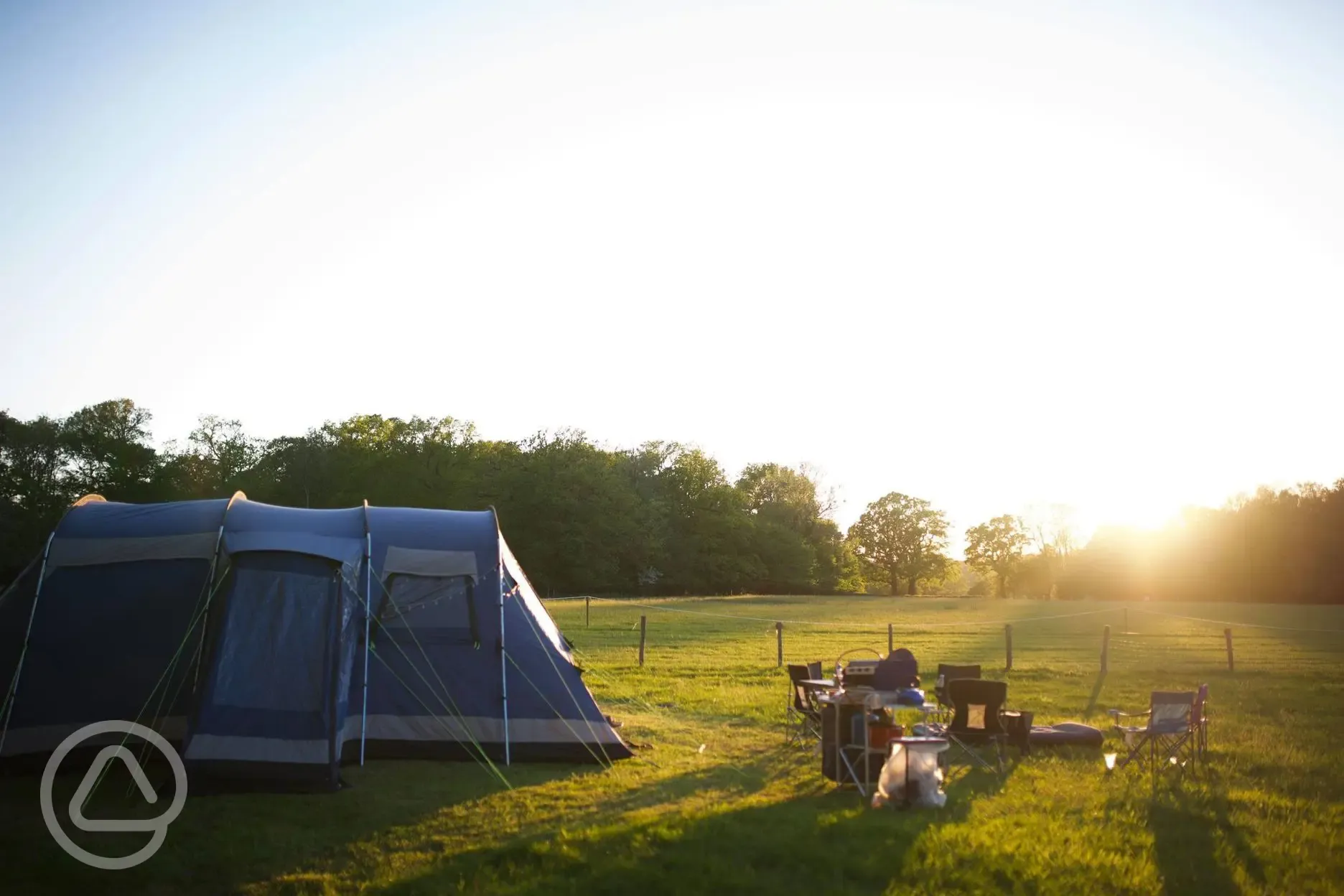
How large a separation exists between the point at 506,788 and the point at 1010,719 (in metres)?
5.96

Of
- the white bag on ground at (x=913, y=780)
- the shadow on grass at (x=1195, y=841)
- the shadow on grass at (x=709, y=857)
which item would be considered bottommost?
the shadow on grass at (x=1195, y=841)

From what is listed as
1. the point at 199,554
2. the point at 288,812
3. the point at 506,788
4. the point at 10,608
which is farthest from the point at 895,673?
the point at 10,608

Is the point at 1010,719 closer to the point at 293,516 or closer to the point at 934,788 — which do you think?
the point at 934,788

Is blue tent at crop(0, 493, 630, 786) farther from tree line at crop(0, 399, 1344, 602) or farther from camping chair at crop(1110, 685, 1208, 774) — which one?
tree line at crop(0, 399, 1344, 602)

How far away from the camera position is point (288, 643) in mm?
10250

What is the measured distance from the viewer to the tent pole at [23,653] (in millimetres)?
10367

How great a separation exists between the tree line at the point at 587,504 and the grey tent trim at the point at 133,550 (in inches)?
1765

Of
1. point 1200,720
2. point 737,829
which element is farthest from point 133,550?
point 1200,720

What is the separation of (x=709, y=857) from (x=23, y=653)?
7.90 meters

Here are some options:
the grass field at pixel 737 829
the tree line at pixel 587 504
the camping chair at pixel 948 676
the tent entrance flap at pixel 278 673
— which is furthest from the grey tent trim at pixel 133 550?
the tree line at pixel 587 504

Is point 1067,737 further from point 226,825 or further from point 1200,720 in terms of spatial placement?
point 226,825

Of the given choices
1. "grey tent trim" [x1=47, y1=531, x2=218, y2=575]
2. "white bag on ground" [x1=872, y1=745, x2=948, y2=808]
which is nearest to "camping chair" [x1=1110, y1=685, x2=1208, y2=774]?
"white bag on ground" [x1=872, y1=745, x2=948, y2=808]

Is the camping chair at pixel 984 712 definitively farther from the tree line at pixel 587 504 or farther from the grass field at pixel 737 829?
the tree line at pixel 587 504

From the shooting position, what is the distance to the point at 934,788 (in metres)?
9.23
